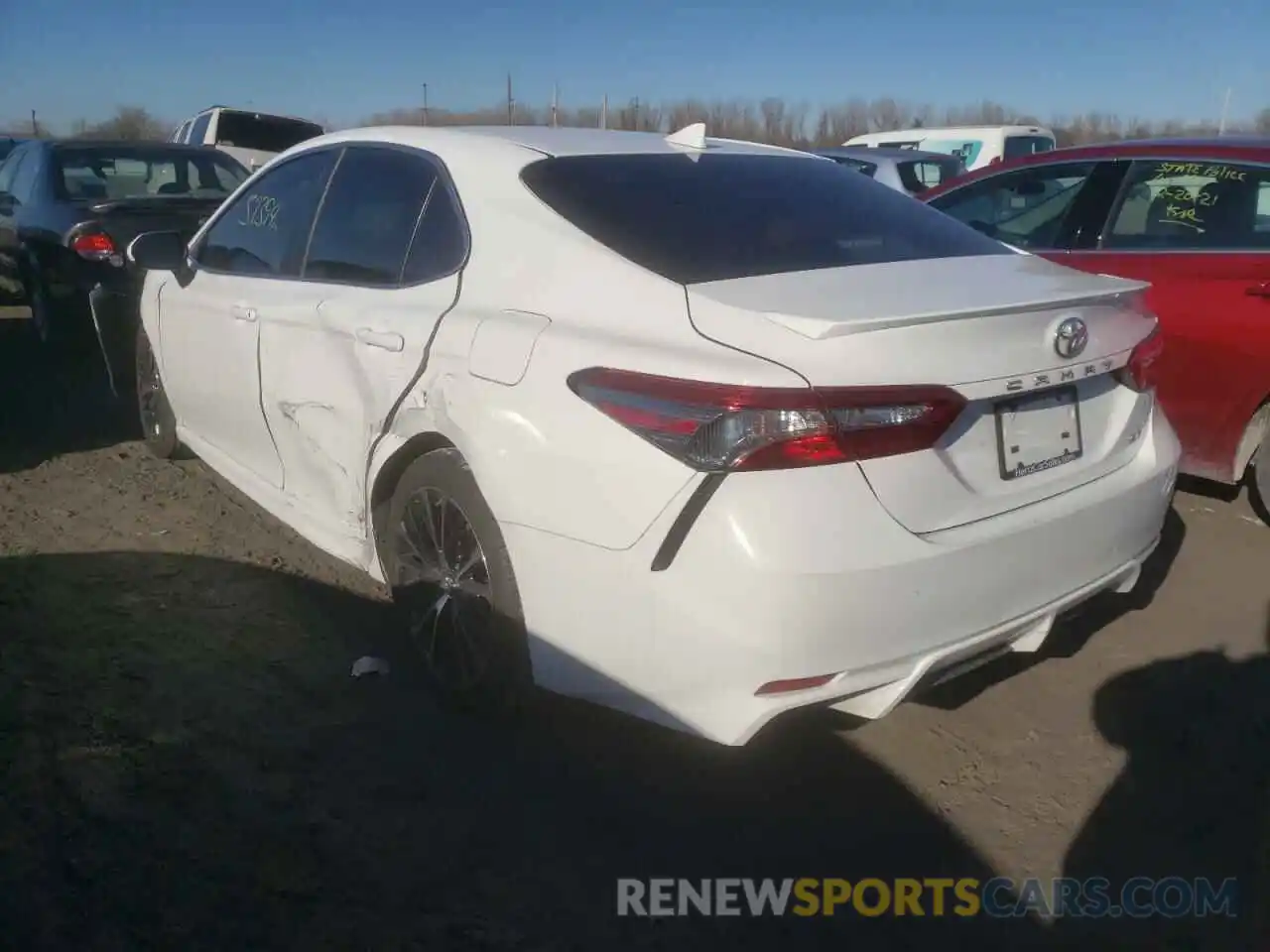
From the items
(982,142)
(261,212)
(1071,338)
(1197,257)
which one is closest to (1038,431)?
(1071,338)

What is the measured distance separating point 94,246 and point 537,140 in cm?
492

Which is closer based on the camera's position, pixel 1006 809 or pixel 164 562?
pixel 1006 809

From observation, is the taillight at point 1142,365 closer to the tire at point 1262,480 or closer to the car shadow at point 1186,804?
the car shadow at point 1186,804

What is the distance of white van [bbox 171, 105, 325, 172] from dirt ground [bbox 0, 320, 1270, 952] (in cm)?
1246

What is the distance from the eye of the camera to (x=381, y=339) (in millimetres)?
3096

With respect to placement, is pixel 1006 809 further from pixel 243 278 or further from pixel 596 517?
pixel 243 278

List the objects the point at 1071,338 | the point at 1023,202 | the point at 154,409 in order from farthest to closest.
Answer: the point at 1023,202, the point at 154,409, the point at 1071,338

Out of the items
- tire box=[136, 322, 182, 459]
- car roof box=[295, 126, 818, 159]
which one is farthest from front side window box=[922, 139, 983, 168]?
car roof box=[295, 126, 818, 159]

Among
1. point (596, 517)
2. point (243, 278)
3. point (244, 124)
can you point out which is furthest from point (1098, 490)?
point (244, 124)

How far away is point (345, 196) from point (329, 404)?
0.77 meters

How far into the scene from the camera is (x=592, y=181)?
304 cm

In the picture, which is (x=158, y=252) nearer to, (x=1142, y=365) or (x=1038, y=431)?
(x=1038, y=431)

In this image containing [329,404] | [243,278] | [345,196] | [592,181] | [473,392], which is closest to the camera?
[473,392]

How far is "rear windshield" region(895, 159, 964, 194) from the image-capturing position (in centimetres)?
1391
